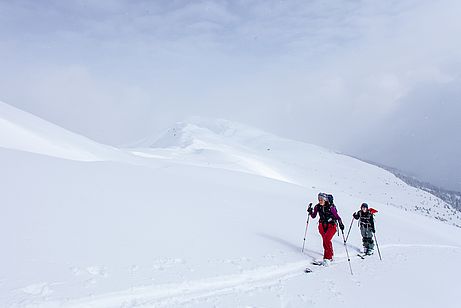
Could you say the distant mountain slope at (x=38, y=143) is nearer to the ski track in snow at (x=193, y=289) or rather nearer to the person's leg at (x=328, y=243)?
the ski track in snow at (x=193, y=289)

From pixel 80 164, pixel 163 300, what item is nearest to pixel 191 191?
pixel 80 164

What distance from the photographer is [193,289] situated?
7.34 metres

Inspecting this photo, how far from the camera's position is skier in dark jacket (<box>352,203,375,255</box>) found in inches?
515

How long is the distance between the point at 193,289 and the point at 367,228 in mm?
8800

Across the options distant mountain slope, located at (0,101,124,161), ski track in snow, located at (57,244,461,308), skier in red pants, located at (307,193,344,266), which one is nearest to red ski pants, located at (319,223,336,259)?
skier in red pants, located at (307,193,344,266)

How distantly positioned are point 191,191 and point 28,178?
24.4 feet

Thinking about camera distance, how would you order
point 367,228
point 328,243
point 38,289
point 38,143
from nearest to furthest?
point 38,289, point 328,243, point 367,228, point 38,143

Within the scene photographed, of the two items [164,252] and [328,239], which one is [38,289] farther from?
[328,239]

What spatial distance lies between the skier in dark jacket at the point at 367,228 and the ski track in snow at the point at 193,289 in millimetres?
4504

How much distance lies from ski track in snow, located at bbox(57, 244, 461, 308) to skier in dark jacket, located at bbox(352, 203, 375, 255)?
4.50 m

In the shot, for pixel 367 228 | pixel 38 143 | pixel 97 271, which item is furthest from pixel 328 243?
pixel 38 143

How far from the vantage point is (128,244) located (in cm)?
897

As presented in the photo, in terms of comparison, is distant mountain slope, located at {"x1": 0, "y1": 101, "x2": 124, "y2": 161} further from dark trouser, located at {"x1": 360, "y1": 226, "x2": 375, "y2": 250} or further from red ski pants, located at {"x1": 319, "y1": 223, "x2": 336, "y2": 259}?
dark trouser, located at {"x1": 360, "y1": 226, "x2": 375, "y2": 250}

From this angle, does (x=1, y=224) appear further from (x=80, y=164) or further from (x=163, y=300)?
(x=80, y=164)
